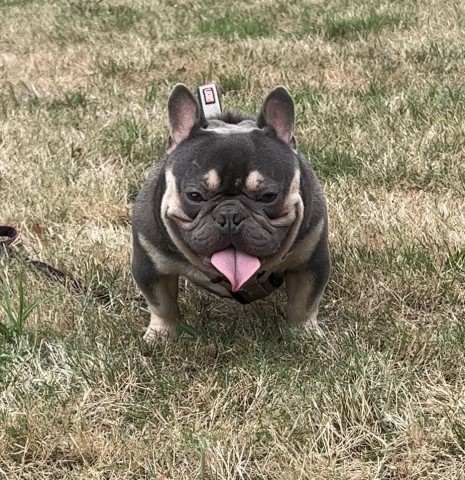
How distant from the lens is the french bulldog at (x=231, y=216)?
2209mm

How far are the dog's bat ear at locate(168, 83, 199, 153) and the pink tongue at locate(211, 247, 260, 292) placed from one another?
0.43 meters

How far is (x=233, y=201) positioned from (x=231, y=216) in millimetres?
70

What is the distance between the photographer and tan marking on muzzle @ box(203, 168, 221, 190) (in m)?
2.23

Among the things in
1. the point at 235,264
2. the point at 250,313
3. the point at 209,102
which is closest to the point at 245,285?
the point at 235,264

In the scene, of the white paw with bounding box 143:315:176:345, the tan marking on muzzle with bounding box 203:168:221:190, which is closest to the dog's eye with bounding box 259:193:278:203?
the tan marking on muzzle with bounding box 203:168:221:190

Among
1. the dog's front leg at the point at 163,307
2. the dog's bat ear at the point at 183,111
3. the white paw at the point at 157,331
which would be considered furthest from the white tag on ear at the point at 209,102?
the white paw at the point at 157,331

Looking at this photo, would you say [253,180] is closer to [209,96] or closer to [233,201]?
[233,201]

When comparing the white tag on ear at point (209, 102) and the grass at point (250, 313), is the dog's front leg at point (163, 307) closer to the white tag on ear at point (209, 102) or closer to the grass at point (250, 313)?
the grass at point (250, 313)

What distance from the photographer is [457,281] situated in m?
2.87

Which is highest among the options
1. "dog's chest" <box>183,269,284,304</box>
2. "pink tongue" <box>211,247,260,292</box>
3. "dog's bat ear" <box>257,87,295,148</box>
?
"dog's bat ear" <box>257,87,295,148</box>

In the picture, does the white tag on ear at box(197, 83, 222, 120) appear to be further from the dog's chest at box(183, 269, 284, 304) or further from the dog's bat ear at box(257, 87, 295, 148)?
the dog's chest at box(183, 269, 284, 304)

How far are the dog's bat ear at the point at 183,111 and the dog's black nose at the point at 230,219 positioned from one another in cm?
Result: 37

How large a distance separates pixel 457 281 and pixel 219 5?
22.7 feet

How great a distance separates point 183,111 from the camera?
2.42 meters
